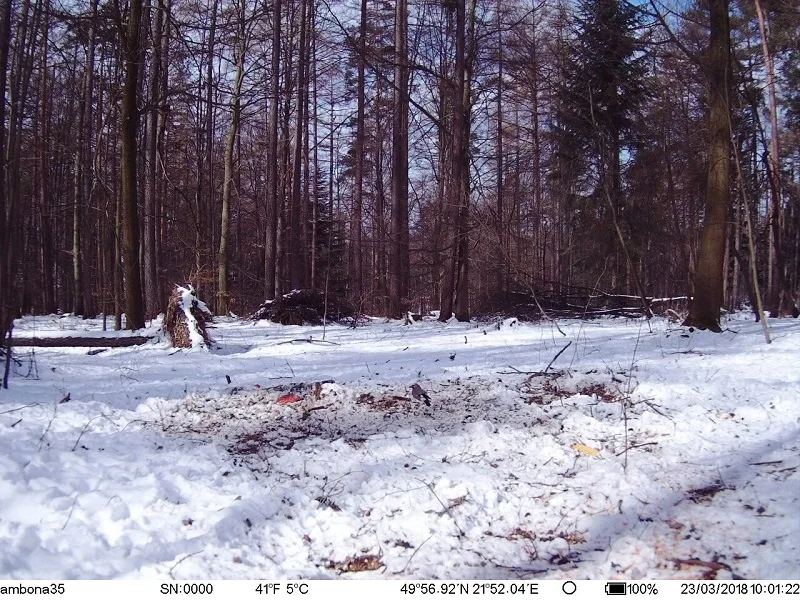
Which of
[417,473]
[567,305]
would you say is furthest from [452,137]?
[417,473]

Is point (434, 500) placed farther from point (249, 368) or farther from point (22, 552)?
point (249, 368)

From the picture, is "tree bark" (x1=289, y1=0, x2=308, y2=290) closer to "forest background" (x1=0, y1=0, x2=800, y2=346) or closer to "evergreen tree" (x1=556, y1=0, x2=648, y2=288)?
"forest background" (x1=0, y1=0, x2=800, y2=346)

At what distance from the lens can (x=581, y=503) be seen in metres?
3.25

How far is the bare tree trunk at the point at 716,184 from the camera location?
795 centimetres

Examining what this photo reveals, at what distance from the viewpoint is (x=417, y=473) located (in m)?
3.65

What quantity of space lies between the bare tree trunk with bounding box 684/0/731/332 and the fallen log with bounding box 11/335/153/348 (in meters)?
9.45

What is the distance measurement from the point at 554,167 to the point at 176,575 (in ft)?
65.7

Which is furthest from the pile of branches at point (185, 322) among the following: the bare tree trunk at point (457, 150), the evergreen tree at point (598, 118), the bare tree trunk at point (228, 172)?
the evergreen tree at point (598, 118)

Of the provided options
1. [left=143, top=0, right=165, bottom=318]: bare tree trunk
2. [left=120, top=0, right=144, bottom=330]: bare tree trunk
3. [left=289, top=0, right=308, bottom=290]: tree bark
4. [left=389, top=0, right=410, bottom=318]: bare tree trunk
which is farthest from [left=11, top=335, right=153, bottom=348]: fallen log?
[left=389, top=0, right=410, bottom=318]: bare tree trunk

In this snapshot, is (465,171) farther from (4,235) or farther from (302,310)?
(4,235)

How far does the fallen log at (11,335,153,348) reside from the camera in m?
9.11

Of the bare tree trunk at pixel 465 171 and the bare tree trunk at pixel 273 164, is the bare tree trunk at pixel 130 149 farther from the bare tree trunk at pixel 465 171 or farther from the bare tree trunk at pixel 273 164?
the bare tree trunk at pixel 465 171
